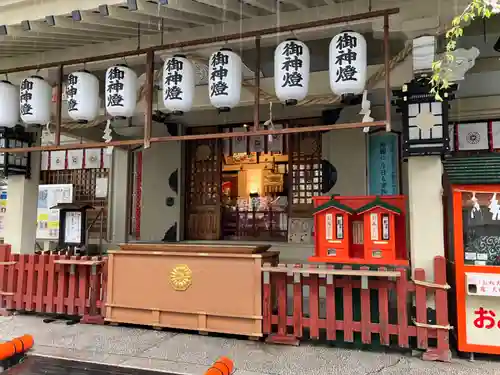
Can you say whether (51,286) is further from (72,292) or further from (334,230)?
(334,230)

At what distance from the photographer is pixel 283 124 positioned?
985cm

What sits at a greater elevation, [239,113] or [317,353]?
[239,113]

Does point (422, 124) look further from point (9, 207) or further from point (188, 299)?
point (9, 207)

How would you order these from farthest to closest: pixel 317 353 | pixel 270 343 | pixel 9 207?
pixel 9 207
pixel 270 343
pixel 317 353

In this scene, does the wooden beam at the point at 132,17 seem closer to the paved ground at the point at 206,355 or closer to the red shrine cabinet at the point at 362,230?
the red shrine cabinet at the point at 362,230

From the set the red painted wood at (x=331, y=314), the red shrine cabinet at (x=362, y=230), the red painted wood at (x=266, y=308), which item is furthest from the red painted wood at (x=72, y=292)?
the red painted wood at (x=331, y=314)

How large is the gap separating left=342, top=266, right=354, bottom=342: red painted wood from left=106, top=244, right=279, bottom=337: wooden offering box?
1.14m

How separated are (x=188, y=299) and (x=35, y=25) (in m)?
4.75

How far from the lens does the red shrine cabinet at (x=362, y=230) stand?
18.3 feet

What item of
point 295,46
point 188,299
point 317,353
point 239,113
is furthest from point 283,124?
point 317,353

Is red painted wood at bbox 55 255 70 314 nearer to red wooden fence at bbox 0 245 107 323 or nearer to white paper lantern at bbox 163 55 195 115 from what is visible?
red wooden fence at bbox 0 245 107 323

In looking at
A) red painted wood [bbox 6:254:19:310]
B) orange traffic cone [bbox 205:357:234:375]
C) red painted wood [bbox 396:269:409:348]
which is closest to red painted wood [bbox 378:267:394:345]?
red painted wood [bbox 396:269:409:348]

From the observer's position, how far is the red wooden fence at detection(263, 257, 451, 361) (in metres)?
5.19

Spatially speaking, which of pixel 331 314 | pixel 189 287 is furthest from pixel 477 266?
pixel 189 287
